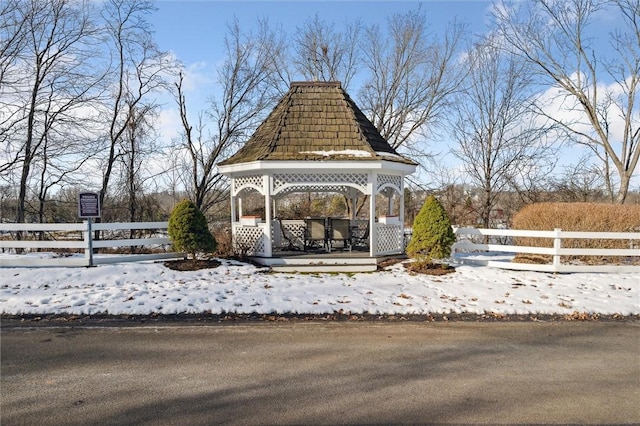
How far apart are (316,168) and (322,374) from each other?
6.51 meters

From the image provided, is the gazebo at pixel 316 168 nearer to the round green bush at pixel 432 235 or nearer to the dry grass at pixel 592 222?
the round green bush at pixel 432 235

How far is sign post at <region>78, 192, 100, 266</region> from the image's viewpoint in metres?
8.72

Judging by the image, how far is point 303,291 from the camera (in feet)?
24.0

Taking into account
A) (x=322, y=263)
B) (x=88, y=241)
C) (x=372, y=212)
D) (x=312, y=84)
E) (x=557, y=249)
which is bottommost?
(x=322, y=263)

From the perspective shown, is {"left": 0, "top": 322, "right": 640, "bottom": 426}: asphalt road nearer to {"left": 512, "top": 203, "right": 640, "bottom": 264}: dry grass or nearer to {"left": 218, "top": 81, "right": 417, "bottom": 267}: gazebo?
{"left": 218, "top": 81, "right": 417, "bottom": 267}: gazebo

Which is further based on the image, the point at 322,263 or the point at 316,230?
the point at 316,230

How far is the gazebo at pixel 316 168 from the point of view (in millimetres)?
9828

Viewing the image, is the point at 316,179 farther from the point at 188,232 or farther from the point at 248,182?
the point at 188,232

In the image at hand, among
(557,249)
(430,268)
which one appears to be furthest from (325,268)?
(557,249)

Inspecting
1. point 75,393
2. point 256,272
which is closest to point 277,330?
point 75,393

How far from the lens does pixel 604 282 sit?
8.20 metres

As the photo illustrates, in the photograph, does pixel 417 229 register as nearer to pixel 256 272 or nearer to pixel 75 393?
pixel 256 272

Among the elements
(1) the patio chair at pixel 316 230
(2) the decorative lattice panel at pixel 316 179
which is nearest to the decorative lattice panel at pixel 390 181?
(2) the decorative lattice panel at pixel 316 179

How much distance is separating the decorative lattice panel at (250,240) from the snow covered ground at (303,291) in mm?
956
